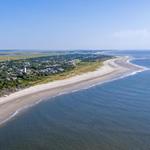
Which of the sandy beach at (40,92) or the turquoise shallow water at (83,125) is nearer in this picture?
the turquoise shallow water at (83,125)

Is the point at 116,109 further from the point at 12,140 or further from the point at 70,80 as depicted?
the point at 70,80

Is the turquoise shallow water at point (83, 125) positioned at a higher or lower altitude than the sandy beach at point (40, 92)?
higher

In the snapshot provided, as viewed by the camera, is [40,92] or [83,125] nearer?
[83,125]

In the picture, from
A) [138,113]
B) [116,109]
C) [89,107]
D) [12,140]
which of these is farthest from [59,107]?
[12,140]

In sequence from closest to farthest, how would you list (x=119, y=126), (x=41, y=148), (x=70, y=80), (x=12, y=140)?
1. (x=41, y=148)
2. (x=12, y=140)
3. (x=119, y=126)
4. (x=70, y=80)

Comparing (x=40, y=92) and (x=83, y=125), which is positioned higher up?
(x=83, y=125)

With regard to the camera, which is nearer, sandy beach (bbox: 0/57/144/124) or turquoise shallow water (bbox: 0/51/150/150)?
turquoise shallow water (bbox: 0/51/150/150)

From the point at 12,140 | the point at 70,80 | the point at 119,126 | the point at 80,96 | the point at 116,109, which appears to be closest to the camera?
A: the point at 12,140

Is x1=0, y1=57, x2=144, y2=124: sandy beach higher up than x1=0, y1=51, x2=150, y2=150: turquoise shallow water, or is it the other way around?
x1=0, y1=51, x2=150, y2=150: turquoise shallow water
